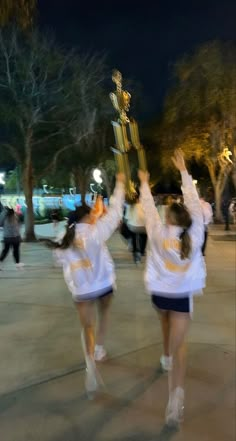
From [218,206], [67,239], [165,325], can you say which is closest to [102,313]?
[165,325]

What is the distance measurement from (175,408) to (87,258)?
4.77 ft

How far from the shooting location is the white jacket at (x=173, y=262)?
4.39 meters

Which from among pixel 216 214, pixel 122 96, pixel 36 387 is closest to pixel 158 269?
pixel 36 387

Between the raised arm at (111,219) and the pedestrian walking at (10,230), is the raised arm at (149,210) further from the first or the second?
the pedestrian walking at (10,230)

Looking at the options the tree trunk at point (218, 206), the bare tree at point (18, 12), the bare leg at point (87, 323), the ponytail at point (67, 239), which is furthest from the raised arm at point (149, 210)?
the tree trunk at point (218, 206)

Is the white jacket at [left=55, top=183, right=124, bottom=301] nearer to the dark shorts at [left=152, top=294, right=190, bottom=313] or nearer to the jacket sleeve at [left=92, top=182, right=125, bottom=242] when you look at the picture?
the jacket sleeve at [left=92, top=182, right=125, bottom=242]

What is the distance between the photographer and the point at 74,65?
880 inches

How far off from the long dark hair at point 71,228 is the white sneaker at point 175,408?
150 cm

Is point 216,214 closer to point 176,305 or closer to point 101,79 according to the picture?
point 101,79

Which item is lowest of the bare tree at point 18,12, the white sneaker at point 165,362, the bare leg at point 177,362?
the white sneaker at point 165,362

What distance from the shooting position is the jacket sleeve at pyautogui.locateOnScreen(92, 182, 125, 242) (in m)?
4.92

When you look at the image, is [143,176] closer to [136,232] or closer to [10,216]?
[136,232]

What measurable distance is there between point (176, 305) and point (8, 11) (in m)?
3.03

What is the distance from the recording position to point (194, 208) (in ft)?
15.0
